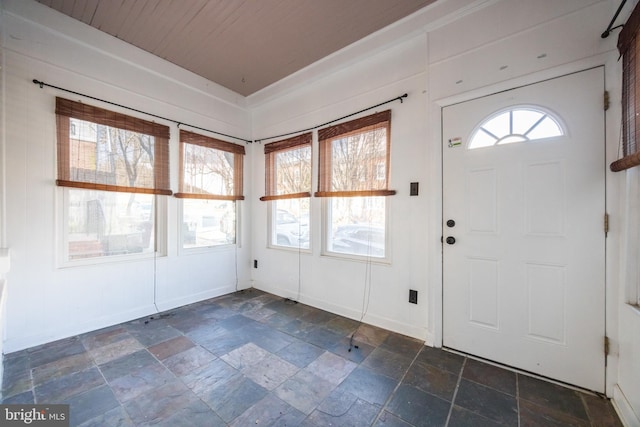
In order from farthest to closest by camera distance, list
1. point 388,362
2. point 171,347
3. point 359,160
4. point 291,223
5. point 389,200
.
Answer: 1. point 291,223
2. point 359,160
3. point 389,200
4. point 171,347
5. point 388,362

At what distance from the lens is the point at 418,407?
1608 millimetres

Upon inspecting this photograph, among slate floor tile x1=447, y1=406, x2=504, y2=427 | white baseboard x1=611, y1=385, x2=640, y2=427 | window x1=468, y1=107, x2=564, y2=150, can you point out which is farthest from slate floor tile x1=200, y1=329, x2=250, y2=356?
window x1=468, y1=107, x2=564, y2=150

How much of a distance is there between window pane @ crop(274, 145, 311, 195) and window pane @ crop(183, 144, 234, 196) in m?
0.74

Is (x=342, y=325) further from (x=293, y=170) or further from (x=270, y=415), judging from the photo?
(x=293, y=170)

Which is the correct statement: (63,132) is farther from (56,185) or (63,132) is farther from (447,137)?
(447,137)

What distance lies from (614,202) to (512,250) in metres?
0.65

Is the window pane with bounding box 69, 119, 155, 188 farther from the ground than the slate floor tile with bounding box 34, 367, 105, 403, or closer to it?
farther from the ground

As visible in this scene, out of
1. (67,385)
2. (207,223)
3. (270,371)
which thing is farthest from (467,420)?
(207,223)

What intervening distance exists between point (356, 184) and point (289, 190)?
3.65ft

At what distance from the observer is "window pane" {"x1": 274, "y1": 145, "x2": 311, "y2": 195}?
3.43 meters

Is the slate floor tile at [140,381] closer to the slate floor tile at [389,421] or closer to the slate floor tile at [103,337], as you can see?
the slate floor tile at [103,337]

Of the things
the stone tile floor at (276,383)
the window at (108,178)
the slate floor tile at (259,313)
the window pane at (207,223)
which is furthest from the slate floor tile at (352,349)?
the window at (108,178)

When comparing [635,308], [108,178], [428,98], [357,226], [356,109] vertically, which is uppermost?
[356,109]

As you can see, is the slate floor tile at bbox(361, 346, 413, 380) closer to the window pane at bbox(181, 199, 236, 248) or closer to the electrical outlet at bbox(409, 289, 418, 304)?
the electrical outlet at bbox(409, 289, 418, 304)
